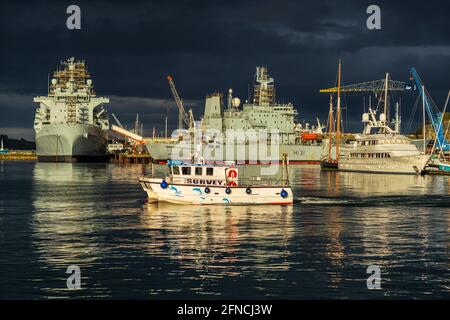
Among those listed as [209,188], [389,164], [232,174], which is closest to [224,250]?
[209,188]

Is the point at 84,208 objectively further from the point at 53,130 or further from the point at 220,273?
the point at 53,130

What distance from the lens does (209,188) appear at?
5731 cm

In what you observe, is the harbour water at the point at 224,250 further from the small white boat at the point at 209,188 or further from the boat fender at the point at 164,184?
the boat fender at the point at 164,184

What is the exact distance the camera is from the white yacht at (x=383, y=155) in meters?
131

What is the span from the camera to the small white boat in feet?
188

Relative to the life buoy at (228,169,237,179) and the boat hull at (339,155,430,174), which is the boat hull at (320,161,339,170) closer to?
the boat hull at (339,155,430,174)

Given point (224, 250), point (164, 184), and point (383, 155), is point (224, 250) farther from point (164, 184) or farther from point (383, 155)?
point (383, 155)

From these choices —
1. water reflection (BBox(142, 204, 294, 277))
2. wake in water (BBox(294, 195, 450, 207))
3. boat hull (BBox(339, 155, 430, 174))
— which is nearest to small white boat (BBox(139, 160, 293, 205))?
water reflection (BBox(142, 204, 294, 277))

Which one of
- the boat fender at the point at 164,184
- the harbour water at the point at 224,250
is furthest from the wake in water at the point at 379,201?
the boat fender at the point at 164,184

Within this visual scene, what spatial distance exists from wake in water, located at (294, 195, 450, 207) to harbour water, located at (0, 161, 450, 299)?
0.70 m

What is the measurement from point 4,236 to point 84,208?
55.7 ft

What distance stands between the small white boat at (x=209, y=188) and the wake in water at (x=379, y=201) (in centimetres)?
642

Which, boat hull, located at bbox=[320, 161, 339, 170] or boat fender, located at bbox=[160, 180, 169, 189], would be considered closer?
boat fender, located at bbox=[160, 180, 169, 189]
